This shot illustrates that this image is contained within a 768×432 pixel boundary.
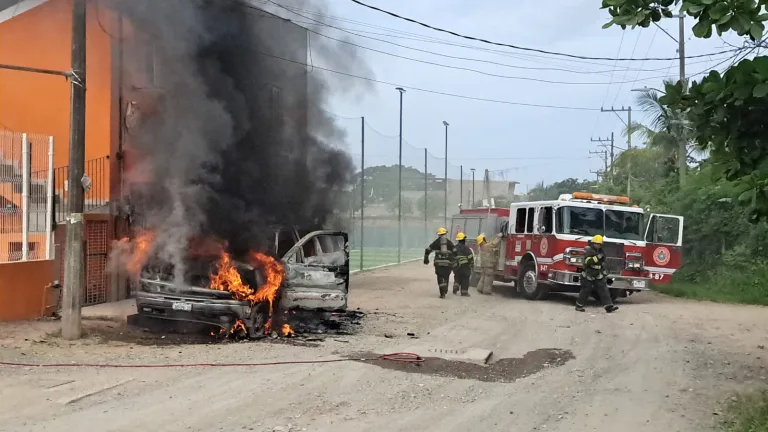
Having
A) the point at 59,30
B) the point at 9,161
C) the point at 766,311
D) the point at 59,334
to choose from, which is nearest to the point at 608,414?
the point at 59,334

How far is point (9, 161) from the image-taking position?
10180 mm

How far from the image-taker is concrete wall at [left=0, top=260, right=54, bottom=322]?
9.98 metres

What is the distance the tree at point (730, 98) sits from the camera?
4.95 meters

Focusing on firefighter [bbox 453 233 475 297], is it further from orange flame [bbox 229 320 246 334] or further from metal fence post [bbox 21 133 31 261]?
metal fence post [bbox 21 133 31 261]

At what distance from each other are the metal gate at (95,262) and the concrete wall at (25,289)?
59.1 inches

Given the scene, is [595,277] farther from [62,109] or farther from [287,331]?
[62,109]

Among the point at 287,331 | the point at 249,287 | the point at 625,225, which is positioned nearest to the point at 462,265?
the point at 625,225

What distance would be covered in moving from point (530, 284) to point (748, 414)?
32.5 ft

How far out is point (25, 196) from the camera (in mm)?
10383

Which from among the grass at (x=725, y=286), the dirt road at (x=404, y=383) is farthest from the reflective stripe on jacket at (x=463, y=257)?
the grass at (x=725, y=286)

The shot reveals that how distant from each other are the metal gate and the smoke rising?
85 cm

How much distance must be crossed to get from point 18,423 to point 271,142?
783 centimetres

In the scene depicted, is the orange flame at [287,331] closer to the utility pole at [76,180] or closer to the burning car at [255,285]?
the burning car at [255,285]

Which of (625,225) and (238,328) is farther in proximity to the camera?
(625,225)
